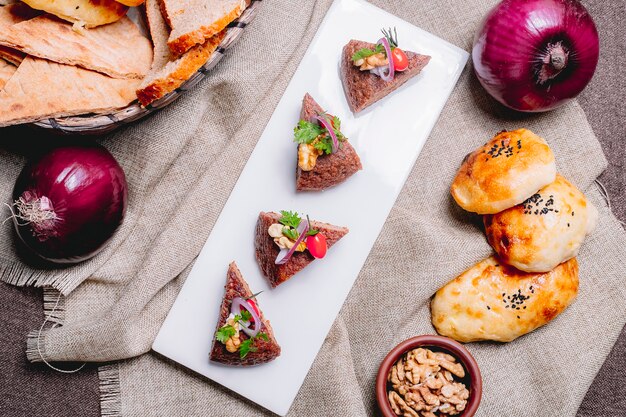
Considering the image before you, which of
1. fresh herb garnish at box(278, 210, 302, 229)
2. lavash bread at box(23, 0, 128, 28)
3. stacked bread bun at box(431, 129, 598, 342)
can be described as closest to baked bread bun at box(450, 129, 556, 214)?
stacked bread bun at box(431, 129, 598, 342)

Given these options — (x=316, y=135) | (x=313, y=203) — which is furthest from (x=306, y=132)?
(x=313, y=203)

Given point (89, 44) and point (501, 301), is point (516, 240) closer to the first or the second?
point (501, 301)

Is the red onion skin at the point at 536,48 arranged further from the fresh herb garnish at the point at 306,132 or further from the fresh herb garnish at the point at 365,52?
the fresh herb garnish at the point at 306,132

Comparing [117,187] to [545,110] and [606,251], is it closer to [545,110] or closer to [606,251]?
[545,110]

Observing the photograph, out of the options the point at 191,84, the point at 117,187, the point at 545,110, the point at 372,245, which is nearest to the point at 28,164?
the point at 117,187

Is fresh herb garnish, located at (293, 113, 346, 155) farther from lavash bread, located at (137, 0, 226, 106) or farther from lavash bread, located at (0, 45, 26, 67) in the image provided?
lavash bread, located at (0, 45, 26, 67)

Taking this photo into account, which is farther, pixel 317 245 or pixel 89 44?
pixel 317 245

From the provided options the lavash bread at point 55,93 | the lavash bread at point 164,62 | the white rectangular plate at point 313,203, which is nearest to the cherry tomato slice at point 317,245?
the white rectangular plate at point 313,203
